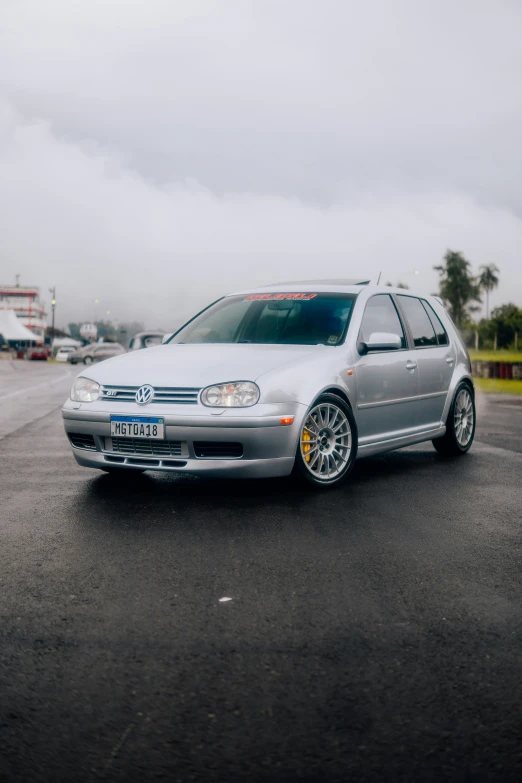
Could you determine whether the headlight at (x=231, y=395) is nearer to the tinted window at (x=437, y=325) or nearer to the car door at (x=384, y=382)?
the car door at (x=384, y=382)

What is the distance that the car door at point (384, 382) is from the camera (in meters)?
7.14

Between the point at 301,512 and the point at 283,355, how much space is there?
1.34 meters

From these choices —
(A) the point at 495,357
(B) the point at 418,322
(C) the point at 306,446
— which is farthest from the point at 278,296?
(A) the point at 495,357

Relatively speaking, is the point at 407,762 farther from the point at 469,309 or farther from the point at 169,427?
the point at 469,309

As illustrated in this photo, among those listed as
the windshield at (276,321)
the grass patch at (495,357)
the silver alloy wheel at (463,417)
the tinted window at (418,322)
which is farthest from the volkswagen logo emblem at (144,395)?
the grass patch at (495,357)

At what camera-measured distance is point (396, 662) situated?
3.06m

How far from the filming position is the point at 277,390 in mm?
6141

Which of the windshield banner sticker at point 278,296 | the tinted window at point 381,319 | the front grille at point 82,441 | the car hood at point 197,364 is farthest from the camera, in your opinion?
the windshield banner sticker at point 278,296

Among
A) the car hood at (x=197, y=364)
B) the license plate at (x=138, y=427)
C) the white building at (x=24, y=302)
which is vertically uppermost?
the white building at (x=24, y=302)

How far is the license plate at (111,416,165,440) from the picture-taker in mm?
6086

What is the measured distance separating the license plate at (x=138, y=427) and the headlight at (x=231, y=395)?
36 centimetres

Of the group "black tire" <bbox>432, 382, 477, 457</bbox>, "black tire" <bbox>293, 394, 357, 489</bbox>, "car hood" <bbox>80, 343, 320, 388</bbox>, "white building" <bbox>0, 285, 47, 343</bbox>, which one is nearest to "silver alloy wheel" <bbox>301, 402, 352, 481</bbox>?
"black tire" <bbox>293, 394, 357, 489</bbox>

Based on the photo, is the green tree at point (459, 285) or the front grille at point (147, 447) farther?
the green tree at point (459, 285)

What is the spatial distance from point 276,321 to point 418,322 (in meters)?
1.60
